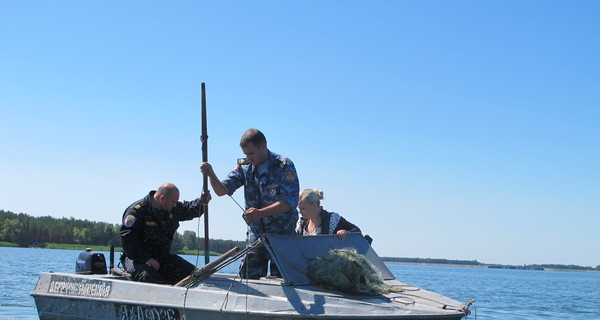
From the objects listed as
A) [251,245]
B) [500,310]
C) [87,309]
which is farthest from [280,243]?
[500,310]

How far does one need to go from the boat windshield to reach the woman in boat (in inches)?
11.2

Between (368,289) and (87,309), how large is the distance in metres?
3.26

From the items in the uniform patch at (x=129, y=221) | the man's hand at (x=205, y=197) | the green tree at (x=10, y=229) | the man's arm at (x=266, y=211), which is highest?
the green tree at (x=10, y=229)

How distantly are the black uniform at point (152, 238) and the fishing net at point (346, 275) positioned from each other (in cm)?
200

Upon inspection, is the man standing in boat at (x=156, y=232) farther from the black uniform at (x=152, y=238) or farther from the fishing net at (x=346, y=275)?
the fishing net at (x=346, y=275)

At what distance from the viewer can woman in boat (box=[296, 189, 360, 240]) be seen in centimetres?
786

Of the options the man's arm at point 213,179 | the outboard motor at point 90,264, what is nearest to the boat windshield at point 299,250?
the man's arm at point 213,179

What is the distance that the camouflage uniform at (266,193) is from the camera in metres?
7.11

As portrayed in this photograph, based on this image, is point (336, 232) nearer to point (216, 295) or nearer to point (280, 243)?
point (280, 243)

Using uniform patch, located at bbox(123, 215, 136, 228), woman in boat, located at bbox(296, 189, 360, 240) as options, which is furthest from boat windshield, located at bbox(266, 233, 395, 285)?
uniform patch, located at bbox(123, 215, 136, 228)

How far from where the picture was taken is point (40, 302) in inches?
317

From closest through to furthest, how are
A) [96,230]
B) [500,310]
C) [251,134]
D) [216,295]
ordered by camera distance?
[216,295] → [251,134] → [500,310] → [96,230]

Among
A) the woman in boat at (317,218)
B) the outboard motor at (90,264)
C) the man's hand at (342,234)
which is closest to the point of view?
the man's hand at (342,234)

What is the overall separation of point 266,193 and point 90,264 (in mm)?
2860
